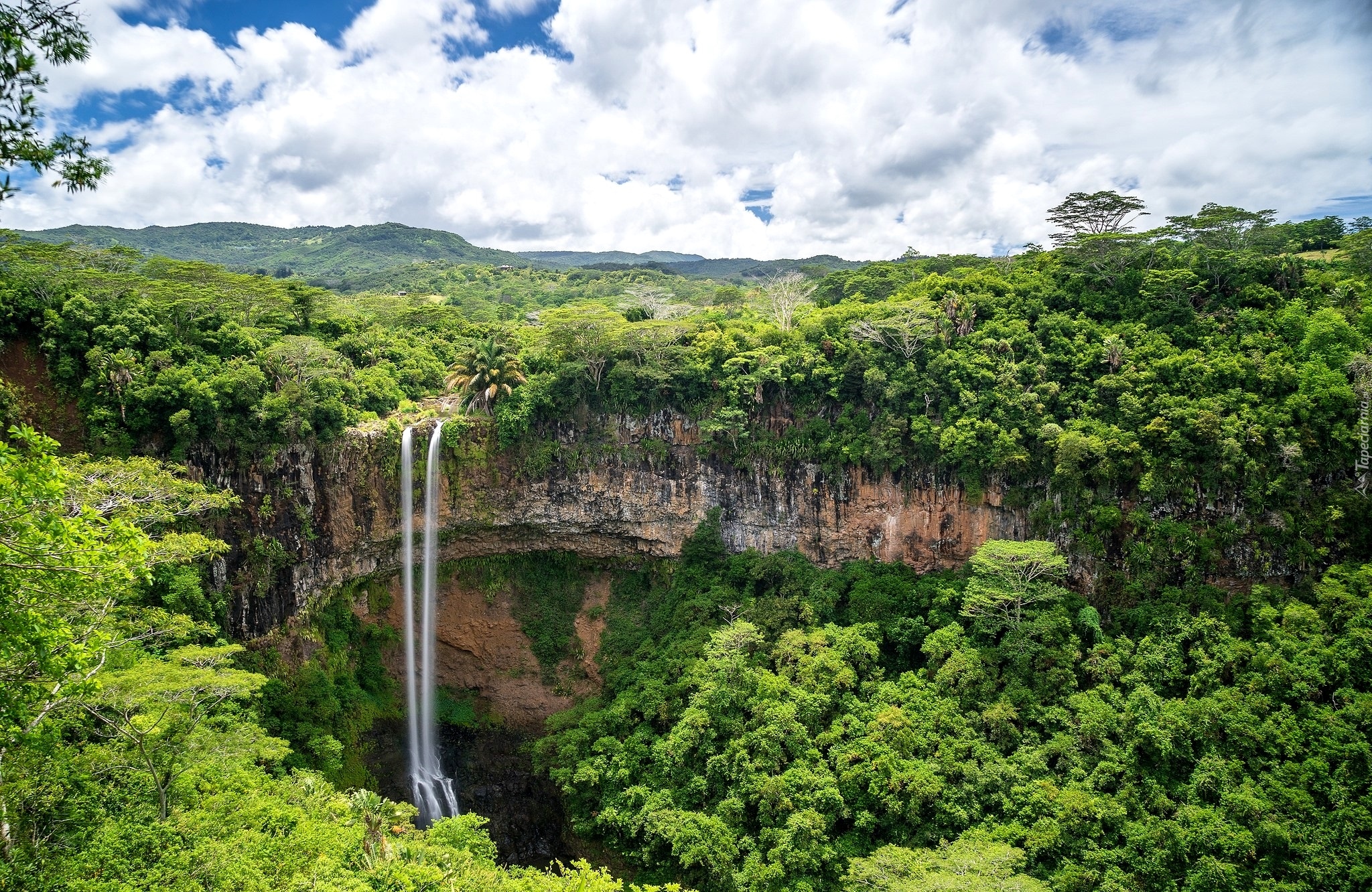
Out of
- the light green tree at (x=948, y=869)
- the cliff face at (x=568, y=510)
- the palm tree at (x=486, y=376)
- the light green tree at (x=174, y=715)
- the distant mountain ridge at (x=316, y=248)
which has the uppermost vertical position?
the distant mountain ridge at (x=316, y=248)

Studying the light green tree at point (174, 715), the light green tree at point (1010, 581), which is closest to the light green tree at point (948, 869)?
the light green tree at point (1010, 581)

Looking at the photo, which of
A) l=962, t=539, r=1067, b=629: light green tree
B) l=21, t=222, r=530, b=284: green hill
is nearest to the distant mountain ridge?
l=21, t=222, r=530, b=284: green hill

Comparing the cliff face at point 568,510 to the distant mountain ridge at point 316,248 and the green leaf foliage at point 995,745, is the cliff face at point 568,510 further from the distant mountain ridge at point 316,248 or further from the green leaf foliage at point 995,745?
the distant mountain ridge at point 316,248

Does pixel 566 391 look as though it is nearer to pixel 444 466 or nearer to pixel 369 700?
pixel 444 466

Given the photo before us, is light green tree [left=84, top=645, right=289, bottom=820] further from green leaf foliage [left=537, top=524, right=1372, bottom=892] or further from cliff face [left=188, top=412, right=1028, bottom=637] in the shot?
green leaf foliage [left=537, top=524, right=1372, bottom=892]

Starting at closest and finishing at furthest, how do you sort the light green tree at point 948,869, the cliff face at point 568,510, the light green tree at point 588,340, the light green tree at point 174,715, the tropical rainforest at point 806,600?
the light green tree at point 174,715 < the tropical rainforest at point 806,600 < the light green tree at point 948,869 < the cliff face at point 568,510 < the light green tree at point 588,340

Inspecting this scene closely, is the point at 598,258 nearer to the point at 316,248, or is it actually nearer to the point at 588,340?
the point at 316,248

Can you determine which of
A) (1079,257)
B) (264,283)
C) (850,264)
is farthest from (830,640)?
(850,264)
